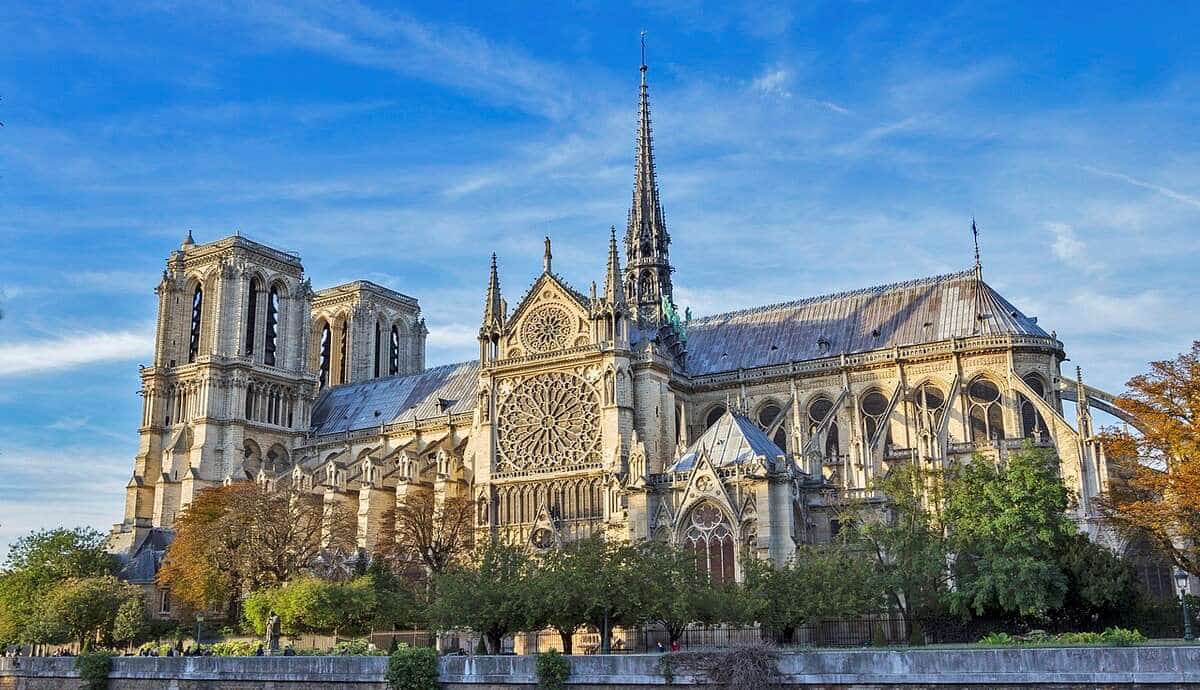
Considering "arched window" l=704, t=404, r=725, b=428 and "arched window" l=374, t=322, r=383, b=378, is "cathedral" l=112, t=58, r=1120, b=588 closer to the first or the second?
"arched window" l=704, t=404, r=725, b=428

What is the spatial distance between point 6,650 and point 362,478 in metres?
18.7

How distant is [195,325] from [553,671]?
56.9 m

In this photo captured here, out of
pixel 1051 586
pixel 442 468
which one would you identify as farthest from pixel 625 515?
pixel 1051 586

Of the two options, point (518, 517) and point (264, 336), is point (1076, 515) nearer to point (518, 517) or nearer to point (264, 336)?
point (518, 517)

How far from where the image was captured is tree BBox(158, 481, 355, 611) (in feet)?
185

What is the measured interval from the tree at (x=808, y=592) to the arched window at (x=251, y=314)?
49.3m

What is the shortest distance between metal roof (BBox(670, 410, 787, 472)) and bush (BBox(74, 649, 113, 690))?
2227 centimetres

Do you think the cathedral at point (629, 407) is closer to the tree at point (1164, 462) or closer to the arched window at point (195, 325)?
the arched window at point (195, 325)

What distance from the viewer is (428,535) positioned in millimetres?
59562

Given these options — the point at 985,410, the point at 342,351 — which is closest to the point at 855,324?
the point at 985,410

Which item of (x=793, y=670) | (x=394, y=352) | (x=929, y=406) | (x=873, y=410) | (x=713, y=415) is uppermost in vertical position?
(x=394, y=352)

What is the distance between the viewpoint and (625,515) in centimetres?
5294

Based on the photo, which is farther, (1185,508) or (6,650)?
(6,650)

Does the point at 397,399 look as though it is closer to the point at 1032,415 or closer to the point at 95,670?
the point at 95,670
